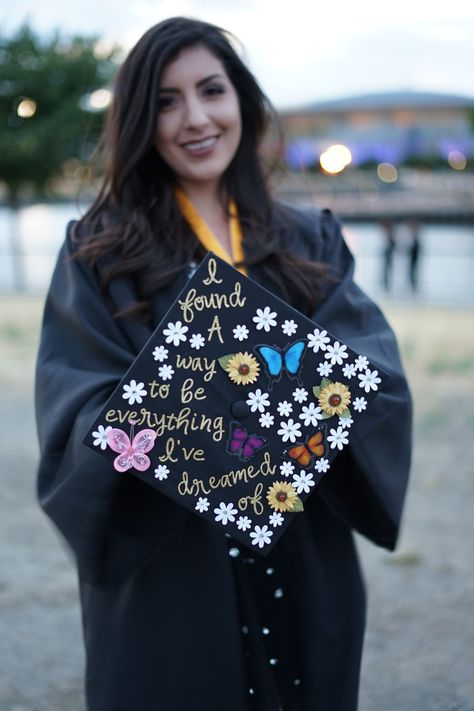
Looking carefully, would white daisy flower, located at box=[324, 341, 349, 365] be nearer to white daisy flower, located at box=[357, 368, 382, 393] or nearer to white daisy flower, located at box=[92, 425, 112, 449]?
white daisy flower, located at box=[357, 368, 382, 393]

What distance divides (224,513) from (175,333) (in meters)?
0.38

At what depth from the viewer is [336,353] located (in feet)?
5.69

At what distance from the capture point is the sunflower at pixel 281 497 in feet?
5.58

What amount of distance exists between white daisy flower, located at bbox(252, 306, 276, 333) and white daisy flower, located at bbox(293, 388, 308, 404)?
0.14 meters

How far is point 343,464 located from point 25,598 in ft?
7.81

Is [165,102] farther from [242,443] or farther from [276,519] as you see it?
[276,519]

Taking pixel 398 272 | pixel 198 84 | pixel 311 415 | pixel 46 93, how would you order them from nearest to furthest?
pixel 311 415 → pixel 198 84 → pixel 398 272 → pixel 46 93

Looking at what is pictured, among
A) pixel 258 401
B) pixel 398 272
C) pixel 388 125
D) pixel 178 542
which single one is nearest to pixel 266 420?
pixel 258 401

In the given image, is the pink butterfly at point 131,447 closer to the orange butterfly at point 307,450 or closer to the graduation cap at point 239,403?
the graduation cap at point 239,403

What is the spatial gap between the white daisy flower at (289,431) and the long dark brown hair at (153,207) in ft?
1.66

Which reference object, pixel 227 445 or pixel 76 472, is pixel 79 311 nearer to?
pixel 76 472

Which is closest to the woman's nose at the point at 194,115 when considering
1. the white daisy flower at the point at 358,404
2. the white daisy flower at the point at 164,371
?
the white daisy flower at the point at 164,371

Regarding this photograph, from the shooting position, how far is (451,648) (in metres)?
3.37

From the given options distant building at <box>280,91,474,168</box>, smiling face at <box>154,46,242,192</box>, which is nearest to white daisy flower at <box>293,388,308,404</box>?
smiling face at <box>154,46,242,192</box>
